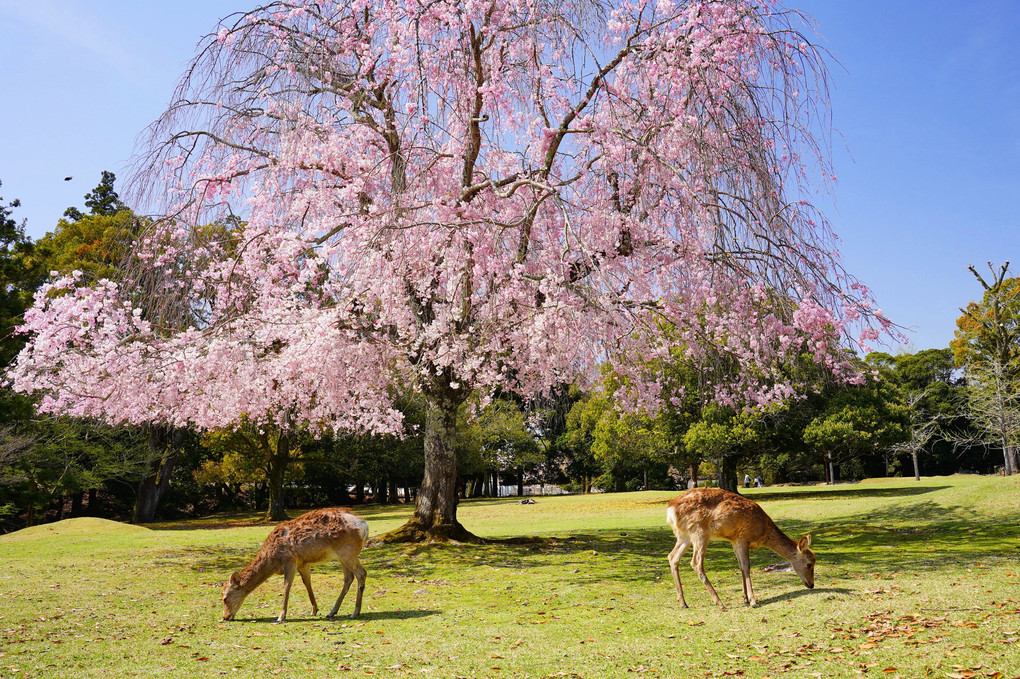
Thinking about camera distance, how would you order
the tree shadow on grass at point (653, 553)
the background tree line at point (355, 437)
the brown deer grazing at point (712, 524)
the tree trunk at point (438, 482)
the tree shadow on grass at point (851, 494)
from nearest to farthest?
the brown deer grazing at point (712, 524)
the tree shadow on grass at point (653, 553)
the tree trunk at point (438, 482)
the background tree line at point (355, 437)
the tree shadow on grass at point (851, 494)

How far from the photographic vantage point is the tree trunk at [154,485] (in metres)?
31.9

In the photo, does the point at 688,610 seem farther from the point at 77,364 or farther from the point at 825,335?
the point at 77,364

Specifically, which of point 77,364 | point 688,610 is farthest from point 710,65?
point 77,364

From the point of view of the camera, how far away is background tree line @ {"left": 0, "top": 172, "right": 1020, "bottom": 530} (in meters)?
22.8

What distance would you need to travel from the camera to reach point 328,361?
1452cm

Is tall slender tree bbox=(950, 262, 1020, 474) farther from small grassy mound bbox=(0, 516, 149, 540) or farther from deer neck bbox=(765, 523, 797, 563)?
small grassy mound bbox=(0, 516, 149, 540)

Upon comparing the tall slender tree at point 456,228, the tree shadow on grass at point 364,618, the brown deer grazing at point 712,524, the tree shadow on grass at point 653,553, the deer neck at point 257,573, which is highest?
A: the tall slender tree at point 456,228

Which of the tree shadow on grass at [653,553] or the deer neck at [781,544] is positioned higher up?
the deer neck at [781,544]

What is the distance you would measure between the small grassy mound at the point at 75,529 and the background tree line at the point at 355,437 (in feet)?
3.07

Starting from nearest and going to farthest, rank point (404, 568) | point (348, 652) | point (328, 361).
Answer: point (348, 652) → point (404, 568) → point (328, 361)

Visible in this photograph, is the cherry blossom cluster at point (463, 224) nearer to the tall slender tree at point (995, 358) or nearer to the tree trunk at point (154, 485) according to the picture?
the tree trunk at point (154, 485)

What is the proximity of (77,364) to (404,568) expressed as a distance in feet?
29.9

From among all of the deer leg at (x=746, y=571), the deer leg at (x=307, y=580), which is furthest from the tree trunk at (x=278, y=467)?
the deer leg at (x=746, y=571)

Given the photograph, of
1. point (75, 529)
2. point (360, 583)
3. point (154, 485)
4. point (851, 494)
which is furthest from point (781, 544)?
point (154, 485)
